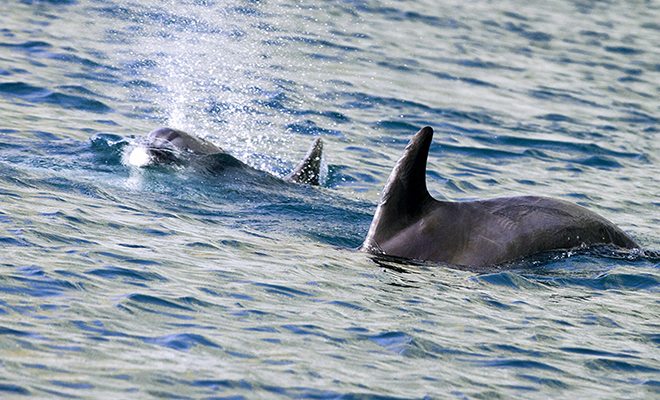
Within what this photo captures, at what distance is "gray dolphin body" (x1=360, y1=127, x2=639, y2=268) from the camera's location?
7.18 meters

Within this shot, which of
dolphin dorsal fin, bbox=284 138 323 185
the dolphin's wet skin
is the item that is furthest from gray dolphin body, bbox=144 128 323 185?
the dolphin's wet skin

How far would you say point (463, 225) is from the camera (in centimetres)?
725

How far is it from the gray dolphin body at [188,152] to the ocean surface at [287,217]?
8.7 inches

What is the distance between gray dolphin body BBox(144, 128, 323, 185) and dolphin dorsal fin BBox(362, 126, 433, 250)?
2.99m

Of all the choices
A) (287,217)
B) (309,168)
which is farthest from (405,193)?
(309,168)

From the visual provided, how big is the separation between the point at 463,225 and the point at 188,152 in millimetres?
3802

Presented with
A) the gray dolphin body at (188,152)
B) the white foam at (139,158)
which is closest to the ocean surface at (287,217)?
the white foam at (139,158)

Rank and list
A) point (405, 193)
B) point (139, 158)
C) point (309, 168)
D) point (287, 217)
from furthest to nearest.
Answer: point (309, 168), point (139, 158), point (287, 217), point (405, 193)

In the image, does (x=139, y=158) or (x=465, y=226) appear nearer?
(x=465, y=226)

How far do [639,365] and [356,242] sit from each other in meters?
3.14

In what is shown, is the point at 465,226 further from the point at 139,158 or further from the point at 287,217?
the point at 139,158

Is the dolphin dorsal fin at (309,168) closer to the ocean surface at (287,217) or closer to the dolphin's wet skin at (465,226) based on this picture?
the ocean surface at (287,217)

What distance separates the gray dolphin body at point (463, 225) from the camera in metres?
7.18

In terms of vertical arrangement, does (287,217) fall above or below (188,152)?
below
